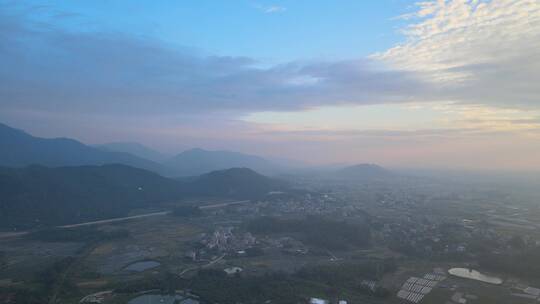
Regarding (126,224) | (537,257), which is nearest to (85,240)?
(126,224)

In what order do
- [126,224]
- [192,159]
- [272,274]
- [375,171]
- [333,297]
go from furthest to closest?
[192,159]
[375,171]
[126,224]
[272,274]
[333,297]

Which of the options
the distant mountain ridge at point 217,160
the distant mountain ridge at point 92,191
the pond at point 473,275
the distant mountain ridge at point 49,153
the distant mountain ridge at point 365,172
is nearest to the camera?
the pond at point 473,275

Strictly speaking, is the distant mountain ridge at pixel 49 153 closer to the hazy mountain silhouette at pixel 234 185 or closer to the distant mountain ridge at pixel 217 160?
the hazy mountain silhouette at pixel 234 185

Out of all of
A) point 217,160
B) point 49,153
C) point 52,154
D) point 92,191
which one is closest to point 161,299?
point 92,191

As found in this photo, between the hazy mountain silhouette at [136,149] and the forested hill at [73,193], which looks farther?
the hazy mountain silhouette at [136,149]

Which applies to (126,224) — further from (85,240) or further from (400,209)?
(400,209)

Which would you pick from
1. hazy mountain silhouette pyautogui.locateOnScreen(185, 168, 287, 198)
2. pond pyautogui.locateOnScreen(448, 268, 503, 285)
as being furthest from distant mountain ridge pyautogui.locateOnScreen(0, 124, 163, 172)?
pond pyautogui.locateOnScreen(448, 268, 503, 285)

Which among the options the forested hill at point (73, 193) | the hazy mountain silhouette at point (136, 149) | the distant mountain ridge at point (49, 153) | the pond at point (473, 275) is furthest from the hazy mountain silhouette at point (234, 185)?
the hazy mountain silhouette at point (136, 149)

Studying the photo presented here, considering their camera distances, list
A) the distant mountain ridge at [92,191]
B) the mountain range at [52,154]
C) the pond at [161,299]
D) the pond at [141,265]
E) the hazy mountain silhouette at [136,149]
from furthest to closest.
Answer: the hazy mountain silhouette at [136,149] → the mountain range at [52,154] → the distant mountain ridge at [92,191] → the pond at [141,265] → the pond at [161,299]
